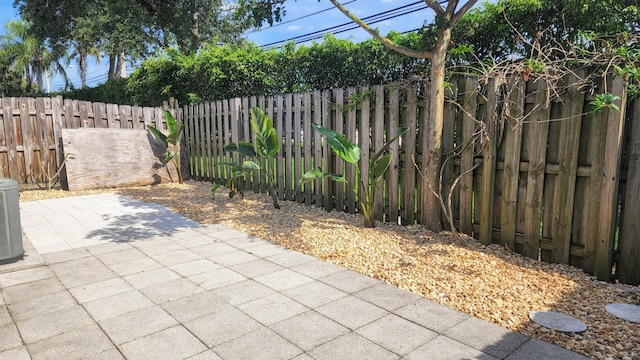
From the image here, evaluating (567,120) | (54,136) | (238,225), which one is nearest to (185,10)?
(54,136)

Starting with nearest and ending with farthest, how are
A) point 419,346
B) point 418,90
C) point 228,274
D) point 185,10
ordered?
point 419,346 < point 228,274 < point 418,90 < point 185,10

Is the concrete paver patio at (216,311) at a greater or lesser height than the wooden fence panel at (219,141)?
lesser

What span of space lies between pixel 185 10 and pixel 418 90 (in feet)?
51.1

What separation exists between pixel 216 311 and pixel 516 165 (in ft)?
10.6

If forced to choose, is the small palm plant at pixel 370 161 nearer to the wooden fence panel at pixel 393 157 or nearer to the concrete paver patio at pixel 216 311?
the wooden fence panel at pixel 393 157

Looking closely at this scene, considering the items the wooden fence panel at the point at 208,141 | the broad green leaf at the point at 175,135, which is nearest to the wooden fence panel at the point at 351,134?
the wooden fence panel at the point at 208,141

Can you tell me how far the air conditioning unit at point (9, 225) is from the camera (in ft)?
12.6

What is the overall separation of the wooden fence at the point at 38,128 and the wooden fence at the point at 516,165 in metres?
5.50

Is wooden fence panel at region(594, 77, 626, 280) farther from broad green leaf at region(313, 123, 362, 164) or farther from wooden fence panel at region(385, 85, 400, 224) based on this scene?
broad green leaf at region(313, 123, 362, 164)

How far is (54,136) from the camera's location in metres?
8.48

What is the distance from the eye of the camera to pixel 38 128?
8297mm

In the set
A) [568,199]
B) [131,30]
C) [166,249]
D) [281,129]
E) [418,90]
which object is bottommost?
[166,249]

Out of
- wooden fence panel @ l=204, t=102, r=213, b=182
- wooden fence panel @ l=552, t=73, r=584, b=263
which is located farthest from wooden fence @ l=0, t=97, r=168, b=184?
wooden fence panel @ l=552, t=73, r=584, b=263

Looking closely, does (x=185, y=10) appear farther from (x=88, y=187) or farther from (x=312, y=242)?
(x=312, y=242)
